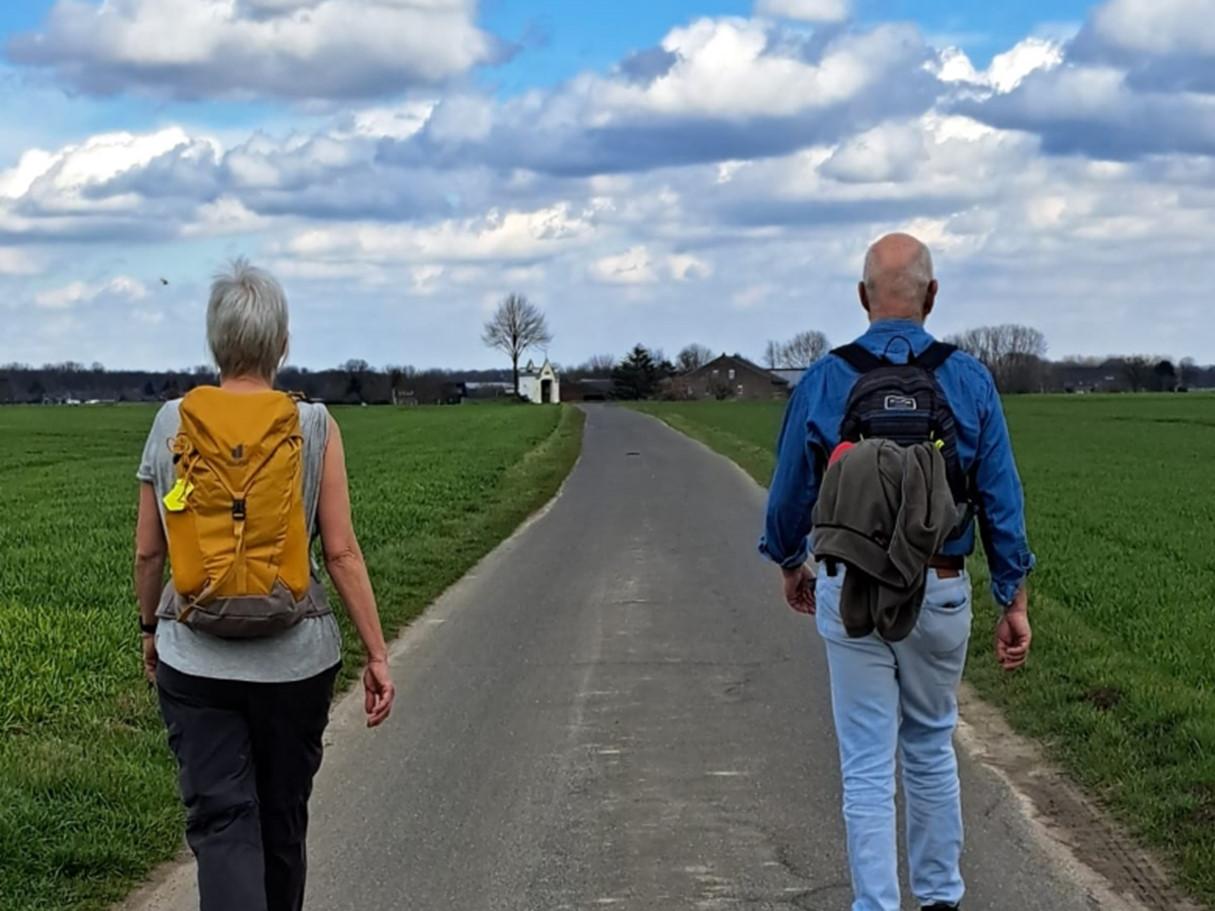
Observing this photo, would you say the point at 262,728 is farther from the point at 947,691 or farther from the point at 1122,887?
the point at 1122,887

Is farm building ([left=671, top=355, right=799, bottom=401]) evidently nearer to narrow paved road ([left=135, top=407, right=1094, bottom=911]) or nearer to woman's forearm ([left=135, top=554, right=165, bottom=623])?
narrow paved road ([left=135, top=407, right=1094, bottom=911])

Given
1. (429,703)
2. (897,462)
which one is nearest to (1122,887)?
(897,462)

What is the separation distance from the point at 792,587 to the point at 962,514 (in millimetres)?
655

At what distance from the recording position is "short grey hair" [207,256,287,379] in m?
3.79

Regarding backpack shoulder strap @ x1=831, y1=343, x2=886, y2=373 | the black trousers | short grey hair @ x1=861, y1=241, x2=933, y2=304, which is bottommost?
the black trousers

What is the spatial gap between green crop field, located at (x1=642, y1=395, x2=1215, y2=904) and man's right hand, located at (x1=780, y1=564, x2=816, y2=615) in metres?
1.67

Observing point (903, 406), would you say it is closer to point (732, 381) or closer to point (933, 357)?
point (933, 357)

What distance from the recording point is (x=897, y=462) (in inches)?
155

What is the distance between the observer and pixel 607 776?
6.39m

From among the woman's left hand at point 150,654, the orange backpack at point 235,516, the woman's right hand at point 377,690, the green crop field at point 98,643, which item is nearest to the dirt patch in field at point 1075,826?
the woman's right hand at point 377,690

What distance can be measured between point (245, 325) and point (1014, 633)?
244 cm

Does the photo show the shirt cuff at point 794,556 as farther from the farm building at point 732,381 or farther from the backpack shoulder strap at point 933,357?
the farm building at point 732,381

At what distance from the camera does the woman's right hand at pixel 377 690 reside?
163 inches

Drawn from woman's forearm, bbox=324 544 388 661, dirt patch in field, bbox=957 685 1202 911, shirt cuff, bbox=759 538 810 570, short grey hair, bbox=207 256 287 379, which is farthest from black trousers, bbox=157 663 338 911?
dirt patch in field, bbox=957 685 1202 911
